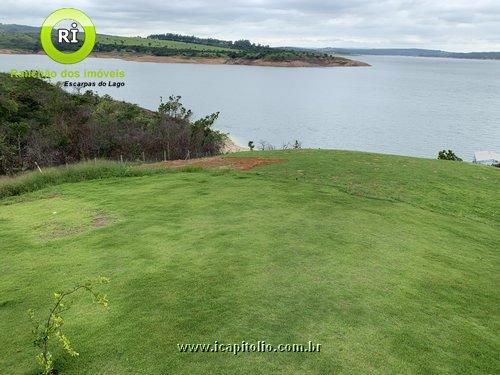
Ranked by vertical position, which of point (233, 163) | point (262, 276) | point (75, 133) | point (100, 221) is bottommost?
point (75, 133)

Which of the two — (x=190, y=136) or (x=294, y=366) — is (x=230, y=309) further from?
(x=190, y=136)

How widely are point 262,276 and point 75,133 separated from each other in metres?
39.0

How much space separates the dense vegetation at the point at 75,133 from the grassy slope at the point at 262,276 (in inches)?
970

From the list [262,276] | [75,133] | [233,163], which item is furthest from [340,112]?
[262,276]

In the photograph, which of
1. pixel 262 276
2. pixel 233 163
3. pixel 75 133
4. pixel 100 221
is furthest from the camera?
pixel 75 133

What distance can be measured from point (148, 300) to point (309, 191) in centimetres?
958

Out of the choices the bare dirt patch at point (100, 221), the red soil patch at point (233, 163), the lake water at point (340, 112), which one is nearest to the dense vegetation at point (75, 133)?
the lake water at point (340, 112)

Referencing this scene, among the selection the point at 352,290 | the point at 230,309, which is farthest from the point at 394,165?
the point at 230,309

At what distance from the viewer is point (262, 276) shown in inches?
321

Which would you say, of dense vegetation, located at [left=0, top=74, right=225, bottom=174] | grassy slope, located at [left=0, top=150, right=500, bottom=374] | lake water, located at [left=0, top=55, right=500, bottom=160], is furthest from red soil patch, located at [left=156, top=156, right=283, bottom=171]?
lake water, located at [left=0, top=55, right=500, bottom=160]

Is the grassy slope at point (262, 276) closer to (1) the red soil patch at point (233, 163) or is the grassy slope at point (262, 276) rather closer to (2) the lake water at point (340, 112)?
(1) the red soil patch at point (233, 163)

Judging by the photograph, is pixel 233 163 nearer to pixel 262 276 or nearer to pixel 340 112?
pixel 262 276

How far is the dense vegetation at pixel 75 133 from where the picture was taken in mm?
37875

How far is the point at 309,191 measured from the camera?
1577 centimetres
